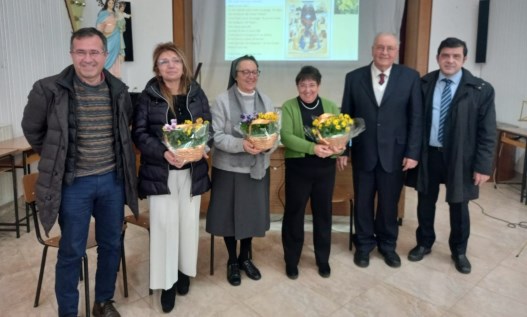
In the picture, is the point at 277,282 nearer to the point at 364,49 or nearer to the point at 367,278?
the point at 367,278

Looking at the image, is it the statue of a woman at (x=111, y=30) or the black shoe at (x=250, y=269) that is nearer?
the black shoe at (x=250, y=269)

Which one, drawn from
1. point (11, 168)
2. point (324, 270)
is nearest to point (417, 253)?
point (324, 270)

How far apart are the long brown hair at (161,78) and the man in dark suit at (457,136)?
1605mm

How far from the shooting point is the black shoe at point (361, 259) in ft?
9.16

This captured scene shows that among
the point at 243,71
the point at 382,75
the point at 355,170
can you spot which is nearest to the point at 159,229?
the point at 243,71

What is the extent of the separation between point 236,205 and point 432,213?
57.8 inches

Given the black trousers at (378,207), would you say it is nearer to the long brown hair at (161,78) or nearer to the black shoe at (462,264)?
the black shoe at (462,264)

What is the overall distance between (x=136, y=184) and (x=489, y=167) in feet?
7.11

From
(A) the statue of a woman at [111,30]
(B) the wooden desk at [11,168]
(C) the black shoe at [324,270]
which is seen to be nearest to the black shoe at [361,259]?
(C) the black shoe at [324,270]

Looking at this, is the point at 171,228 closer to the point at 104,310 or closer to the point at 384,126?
the point at 104,310

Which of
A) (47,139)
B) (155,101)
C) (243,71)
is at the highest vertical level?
(243,71)

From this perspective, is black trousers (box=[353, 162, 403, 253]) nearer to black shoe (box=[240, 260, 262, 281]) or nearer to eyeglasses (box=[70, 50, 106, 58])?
black shoe (box=[240, 260, 262, 281])

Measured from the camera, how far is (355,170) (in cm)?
276

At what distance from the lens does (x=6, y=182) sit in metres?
3.91
